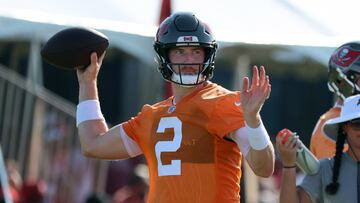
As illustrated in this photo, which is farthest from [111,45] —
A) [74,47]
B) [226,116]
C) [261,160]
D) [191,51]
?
[261,160]

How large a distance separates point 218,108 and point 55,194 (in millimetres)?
5650

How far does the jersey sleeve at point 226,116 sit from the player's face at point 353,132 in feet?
1.95

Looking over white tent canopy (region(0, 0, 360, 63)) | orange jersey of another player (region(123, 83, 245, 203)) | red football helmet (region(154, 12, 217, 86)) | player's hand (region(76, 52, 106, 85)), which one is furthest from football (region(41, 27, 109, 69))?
white tent canopy (region(0, 0, 360, 63))

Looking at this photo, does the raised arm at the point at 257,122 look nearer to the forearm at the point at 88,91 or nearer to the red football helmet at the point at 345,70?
the forearm at the point at 88,91

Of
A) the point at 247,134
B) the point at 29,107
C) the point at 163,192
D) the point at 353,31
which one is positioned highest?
the point at 247,134

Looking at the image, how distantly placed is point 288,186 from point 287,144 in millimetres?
230

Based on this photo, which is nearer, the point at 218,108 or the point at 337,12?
the point at 218,108

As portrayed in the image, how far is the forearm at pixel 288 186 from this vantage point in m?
5.14

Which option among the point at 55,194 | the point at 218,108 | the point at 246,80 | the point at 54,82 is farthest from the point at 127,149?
the point at 54,82

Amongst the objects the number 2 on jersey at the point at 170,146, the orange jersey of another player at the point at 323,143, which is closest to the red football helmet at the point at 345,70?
the orange jersey of another player at the point at 323,143

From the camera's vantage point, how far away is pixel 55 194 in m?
10.5

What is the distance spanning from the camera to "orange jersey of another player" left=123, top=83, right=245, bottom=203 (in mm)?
5016

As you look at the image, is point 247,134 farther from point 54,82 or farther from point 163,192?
point 54,82

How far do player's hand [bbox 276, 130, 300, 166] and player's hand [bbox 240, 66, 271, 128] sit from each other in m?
0.30
